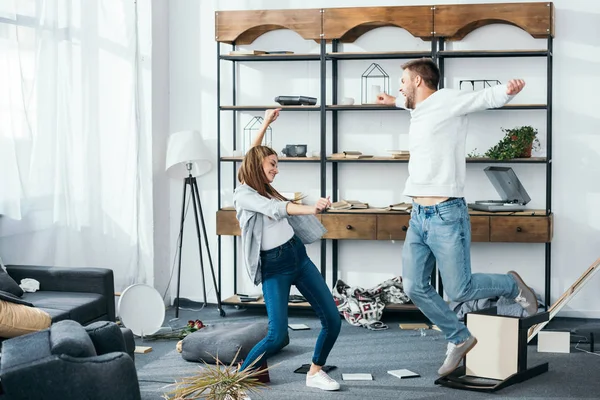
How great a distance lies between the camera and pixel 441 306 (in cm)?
463

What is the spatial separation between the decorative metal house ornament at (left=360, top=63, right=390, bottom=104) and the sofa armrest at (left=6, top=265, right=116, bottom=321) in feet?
8.18

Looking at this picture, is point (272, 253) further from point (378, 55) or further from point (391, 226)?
point (378, 55)

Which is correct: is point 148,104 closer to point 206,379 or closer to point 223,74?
point 223,74

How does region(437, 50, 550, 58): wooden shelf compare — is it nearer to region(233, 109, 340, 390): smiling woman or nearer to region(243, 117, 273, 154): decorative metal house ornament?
region(243, 117, 273, 154): decorative metal house ornament

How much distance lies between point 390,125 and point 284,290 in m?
2.89

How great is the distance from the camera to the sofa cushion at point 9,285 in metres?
5.27

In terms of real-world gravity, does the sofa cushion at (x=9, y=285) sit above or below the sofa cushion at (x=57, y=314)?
above

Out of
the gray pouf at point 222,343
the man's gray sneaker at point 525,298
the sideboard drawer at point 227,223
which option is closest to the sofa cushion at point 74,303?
the gray pouf at point 222,343

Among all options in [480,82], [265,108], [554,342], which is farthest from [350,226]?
[554,342]

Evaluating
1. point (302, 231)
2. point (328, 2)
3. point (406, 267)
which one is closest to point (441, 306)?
point (406, 267)

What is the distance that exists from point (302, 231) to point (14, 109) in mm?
2588

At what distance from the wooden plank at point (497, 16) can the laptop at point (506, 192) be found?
1.05 metres

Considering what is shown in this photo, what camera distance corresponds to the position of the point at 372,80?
6.92 m

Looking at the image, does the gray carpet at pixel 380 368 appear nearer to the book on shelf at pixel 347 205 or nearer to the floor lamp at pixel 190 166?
the book on shelf at pixel 347 205
